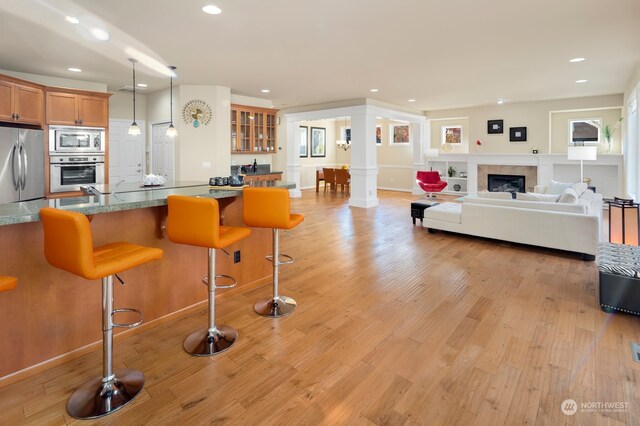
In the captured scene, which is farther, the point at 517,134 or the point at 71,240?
the point at 517,134

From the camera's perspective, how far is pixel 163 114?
6906 millimetres

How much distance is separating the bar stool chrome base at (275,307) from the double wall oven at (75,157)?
4.76m

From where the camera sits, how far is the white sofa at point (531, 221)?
4.27 metres

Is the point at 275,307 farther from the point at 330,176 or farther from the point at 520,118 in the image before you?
the point at 520,118

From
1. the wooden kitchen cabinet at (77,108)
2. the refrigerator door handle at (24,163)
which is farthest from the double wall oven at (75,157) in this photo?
the refrigerator door handle at (24,163)

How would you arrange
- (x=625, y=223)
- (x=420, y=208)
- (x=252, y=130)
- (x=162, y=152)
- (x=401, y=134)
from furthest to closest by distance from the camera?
1. (x=401, y=134)
2. (x=252, y=130)
3. (x=162, y=152)
4. (x=420, y=208)
5. (x=625, y=223)

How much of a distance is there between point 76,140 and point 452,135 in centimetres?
978

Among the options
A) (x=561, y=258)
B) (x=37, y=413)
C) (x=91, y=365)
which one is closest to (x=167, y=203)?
(x=91, y=365)

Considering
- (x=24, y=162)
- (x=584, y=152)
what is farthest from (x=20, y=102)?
(x=584, y=152)

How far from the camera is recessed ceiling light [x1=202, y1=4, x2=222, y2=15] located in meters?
3.12

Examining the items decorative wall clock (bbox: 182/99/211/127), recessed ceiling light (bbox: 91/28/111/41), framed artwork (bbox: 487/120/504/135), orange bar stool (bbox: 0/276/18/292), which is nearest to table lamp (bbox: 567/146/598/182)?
framed artwork (bbox: 487/120/504/135)

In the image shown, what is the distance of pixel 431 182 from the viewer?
945cm

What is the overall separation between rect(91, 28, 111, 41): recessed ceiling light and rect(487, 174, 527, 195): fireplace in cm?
923

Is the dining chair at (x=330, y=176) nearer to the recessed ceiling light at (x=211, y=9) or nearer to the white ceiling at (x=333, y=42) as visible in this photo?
the white ceiling at (x=333, y=42)
